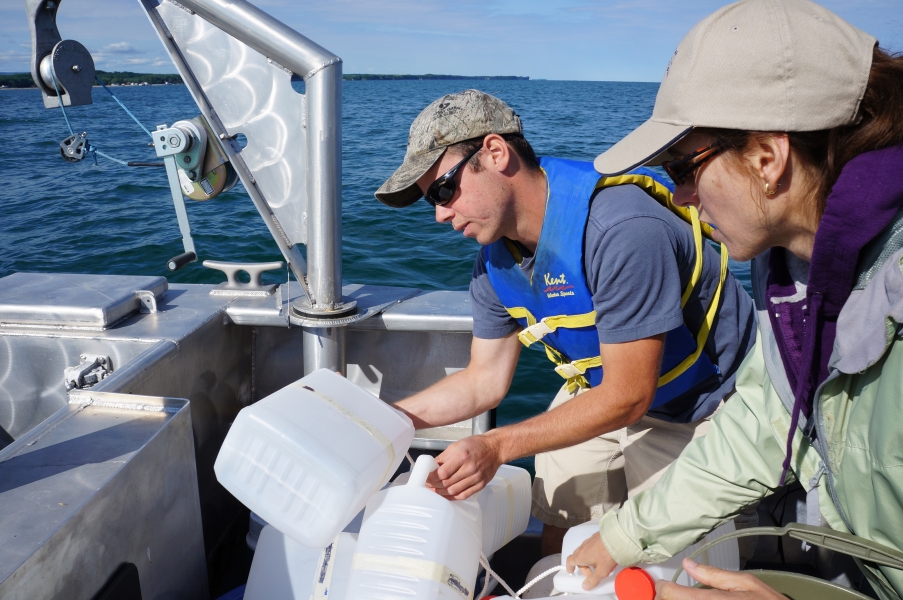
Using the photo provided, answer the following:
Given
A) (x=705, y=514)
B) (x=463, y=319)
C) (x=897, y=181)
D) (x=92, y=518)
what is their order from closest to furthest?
(x=897, y=181) → (x=92, y=518) → (x=705, y=514) → (x=463, y=319)

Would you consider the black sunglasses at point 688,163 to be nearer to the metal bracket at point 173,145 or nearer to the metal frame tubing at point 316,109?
the metal frame tubing at point 316,109

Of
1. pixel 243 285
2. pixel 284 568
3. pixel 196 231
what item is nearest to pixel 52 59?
pixel 243 285

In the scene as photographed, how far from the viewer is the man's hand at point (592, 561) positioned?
A: 166 centimetres

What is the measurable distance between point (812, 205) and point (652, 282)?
0.63m

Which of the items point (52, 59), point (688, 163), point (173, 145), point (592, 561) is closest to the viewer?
point (688, 163)

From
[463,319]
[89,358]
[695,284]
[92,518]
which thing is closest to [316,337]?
[463,319]

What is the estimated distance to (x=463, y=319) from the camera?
2.75 m

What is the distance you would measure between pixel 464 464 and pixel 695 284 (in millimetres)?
824

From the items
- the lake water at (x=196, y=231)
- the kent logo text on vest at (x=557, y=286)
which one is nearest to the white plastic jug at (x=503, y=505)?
the kent logo text on vest at (x=557, y=286)

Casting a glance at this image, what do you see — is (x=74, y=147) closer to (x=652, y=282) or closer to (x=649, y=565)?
(x=652, y=282)

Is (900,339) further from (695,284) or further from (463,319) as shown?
(463,319)

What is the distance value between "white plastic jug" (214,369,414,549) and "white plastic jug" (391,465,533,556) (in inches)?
13.0

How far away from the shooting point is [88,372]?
237 centimetres

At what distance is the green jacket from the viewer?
1080mm
